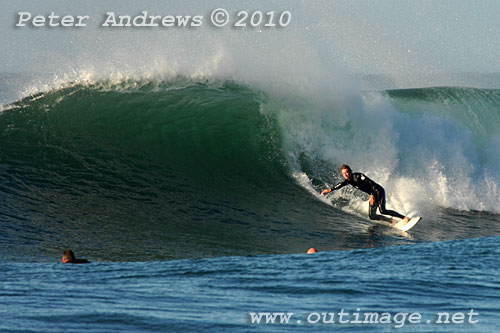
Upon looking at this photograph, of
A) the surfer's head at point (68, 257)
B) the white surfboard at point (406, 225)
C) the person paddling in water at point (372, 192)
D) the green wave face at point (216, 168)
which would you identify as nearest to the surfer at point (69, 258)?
the surfer's head at point (68, 257)

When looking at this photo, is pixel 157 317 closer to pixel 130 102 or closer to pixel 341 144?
pixel 341 144

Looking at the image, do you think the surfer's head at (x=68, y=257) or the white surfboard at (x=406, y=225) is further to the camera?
the white surfboard at (x=406, y=225)

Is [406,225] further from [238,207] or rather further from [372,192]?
[238,207]

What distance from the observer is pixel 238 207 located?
1115cm

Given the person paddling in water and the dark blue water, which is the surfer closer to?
the dark blue water

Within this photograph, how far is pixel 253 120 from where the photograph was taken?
46.8 feet

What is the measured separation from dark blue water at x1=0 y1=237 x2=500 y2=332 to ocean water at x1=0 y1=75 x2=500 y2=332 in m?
0.03

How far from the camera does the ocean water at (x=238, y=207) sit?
222 inches

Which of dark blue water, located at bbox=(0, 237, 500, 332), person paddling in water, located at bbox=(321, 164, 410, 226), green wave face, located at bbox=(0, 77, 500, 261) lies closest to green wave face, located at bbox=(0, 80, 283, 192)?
green wave face, located at bbox=(0, 77, 500, 261)

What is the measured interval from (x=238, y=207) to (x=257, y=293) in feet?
16.9

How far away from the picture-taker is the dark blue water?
511 centimetres

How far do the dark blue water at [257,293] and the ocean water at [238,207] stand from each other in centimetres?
3

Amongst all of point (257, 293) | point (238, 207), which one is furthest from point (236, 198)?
point (257, 293)

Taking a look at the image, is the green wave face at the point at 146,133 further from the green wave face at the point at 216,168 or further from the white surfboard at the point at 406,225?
the white surfboard at the point at 406,225
